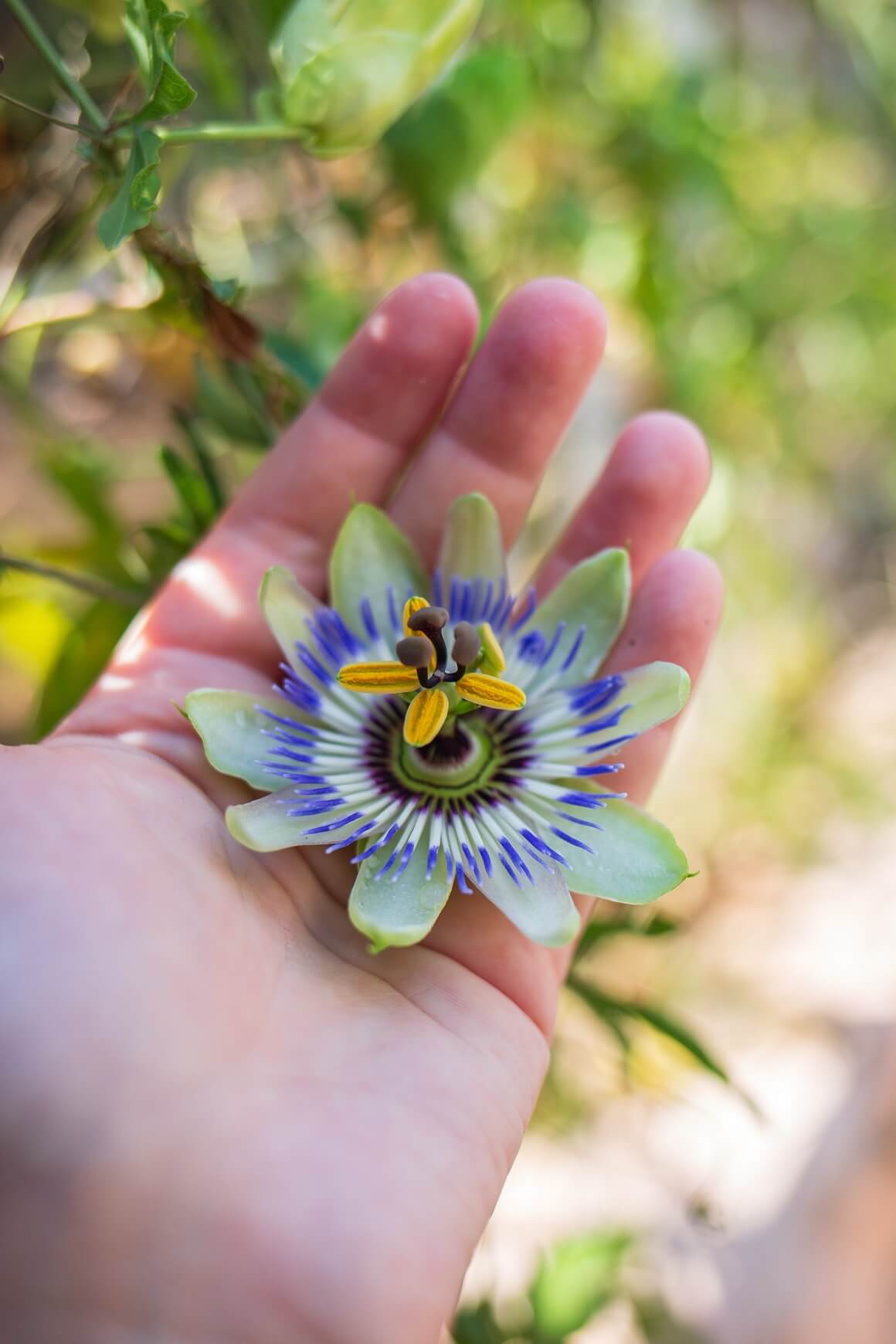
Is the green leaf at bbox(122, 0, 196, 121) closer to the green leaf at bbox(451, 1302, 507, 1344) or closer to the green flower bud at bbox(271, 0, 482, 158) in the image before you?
the green flower bud at bbox(271, 0, 482, 158)

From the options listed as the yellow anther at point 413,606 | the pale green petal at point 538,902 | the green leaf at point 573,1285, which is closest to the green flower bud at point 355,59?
the yellow anther at point 413,606

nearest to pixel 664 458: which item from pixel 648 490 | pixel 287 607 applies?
pixel 648 490

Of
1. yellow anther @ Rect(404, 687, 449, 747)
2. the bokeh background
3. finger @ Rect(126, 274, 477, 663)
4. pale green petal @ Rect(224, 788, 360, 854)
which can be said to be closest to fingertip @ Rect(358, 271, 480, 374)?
finger @ Rect(126, 274, 477, 663)

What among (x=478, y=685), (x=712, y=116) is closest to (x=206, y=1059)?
(x=478, y=685)

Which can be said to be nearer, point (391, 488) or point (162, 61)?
point (162, 61)

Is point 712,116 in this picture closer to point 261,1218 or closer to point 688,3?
point 688,3

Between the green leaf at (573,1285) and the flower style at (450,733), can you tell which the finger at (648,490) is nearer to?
the flower style at (450,733)
